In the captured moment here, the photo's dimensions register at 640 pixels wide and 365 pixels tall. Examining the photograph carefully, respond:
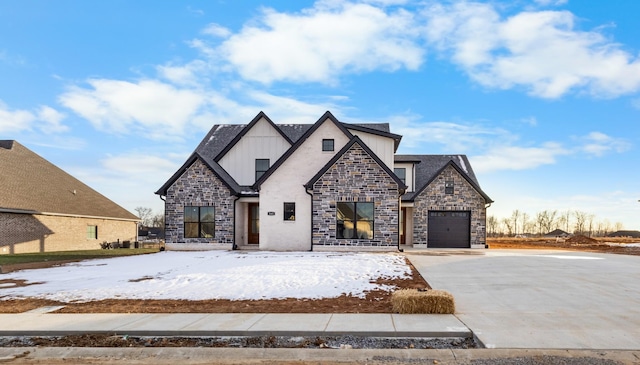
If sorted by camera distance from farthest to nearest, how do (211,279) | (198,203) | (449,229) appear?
(449,229) < (198,203) < (211,279)

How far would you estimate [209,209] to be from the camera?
24438 mm

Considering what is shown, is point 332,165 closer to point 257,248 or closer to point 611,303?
point 257,248

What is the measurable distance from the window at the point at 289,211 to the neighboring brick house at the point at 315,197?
0.18ft

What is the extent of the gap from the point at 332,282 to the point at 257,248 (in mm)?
12469

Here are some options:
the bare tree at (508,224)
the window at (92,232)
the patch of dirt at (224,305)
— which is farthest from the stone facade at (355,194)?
the bare tree at (508,224)

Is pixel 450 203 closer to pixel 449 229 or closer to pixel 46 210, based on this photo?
pixel 449 229

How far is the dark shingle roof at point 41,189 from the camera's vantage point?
27.0 metres

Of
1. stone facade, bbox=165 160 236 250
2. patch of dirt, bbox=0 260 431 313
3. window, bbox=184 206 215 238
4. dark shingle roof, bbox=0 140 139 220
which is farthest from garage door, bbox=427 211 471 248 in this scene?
dark shingle roof, bbox=0 140 139 220

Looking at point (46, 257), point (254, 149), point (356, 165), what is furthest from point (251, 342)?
point (254, 149)

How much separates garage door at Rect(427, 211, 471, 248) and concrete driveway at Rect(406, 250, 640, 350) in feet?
34.7

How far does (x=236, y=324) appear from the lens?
7.72m

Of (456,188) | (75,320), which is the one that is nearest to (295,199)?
(456,188)

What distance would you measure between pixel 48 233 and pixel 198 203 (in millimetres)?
11744

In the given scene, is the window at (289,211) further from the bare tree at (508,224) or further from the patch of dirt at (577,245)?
the bare tree at (508,224)
